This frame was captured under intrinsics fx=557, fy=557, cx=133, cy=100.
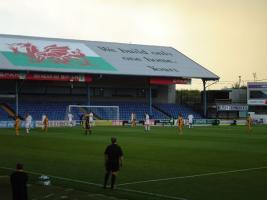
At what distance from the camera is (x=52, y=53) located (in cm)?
7019

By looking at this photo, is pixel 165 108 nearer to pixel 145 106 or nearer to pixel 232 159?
pixel 145 106

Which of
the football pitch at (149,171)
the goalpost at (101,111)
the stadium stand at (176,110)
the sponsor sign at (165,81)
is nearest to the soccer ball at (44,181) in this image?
the football pitch at (149,171)

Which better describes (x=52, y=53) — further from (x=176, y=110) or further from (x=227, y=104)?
(x=227, y=104)

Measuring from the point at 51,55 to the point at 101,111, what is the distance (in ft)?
32.8

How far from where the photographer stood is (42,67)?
6562cm

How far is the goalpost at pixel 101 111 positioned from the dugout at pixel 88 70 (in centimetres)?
199

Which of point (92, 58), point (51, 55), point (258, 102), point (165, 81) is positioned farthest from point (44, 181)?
point (258, 102)

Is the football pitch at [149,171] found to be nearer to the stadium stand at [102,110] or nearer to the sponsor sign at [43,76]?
the sponsor sign at [43,76]

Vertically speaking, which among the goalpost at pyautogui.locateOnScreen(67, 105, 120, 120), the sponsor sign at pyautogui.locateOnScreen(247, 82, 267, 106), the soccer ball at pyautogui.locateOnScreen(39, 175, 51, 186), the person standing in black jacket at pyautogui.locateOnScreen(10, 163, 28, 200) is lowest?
the soccer ball at pyautogui.locateOnScreen(39, 175, 51, 186)

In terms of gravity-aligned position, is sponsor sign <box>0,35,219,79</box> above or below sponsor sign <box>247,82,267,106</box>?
above

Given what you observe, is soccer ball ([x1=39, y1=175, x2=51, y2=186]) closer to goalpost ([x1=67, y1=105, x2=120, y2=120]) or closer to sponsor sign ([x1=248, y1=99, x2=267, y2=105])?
goalpost ([x1=67, y1=105, x2=120, y2=120])

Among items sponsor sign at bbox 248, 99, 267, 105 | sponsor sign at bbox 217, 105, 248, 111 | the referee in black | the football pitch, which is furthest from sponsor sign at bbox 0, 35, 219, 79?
the referee in black

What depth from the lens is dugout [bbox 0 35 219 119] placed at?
2606 inches

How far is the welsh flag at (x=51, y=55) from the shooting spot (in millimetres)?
66062
